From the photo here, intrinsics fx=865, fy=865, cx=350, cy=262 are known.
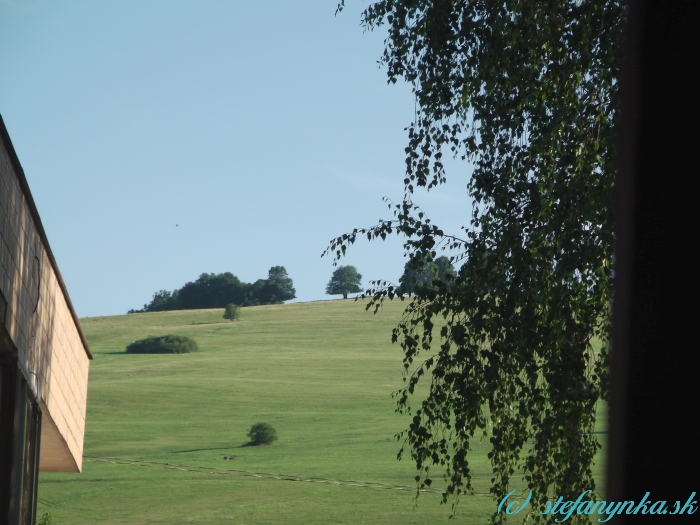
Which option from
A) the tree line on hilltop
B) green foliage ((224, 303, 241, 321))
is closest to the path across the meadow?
green foliage ((224, 303, 241, 321))

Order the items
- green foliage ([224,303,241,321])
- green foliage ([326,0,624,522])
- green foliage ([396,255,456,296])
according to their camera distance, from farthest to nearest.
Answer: green foliage ([224,303,241,321]) < green foliage ([396,255,456,296]) < green foliage ([326,0,624,522])

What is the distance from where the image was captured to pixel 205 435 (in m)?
45.5

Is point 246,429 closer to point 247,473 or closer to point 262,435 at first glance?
point 262,435

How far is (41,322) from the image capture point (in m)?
6.81

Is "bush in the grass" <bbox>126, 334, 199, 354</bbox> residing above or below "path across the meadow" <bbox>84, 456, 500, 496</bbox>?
above

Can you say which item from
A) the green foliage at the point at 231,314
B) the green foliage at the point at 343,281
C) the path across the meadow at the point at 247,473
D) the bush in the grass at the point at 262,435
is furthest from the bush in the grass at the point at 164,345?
the green foliage at the point at 343,281

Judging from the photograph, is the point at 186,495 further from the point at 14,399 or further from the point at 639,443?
the point at 639,443

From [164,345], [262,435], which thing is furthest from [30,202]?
[164,345]

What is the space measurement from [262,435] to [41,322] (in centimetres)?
3685

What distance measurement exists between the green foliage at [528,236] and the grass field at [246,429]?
17.3 meters

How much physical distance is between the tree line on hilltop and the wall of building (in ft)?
302

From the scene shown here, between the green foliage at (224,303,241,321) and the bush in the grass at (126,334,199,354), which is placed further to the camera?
the green foliage at (224,303,241,321)

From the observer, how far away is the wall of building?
18.4 ft

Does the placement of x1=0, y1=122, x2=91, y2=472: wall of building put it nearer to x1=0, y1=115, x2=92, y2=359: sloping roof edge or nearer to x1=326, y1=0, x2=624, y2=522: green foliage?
x1=0, y1=115, x2=92, y2=359: sloping roof edge
